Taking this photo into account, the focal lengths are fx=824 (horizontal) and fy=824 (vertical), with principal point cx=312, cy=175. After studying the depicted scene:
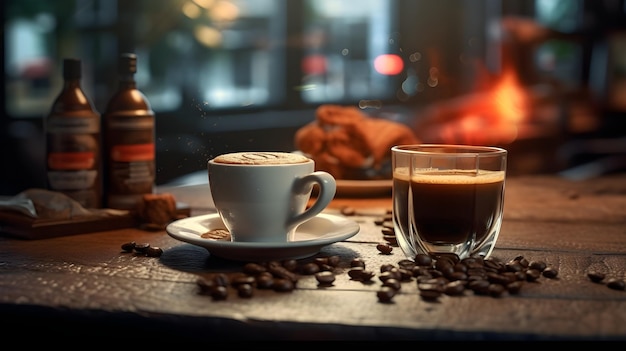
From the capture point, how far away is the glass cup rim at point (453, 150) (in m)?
1.26

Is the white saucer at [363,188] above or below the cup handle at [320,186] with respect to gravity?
below

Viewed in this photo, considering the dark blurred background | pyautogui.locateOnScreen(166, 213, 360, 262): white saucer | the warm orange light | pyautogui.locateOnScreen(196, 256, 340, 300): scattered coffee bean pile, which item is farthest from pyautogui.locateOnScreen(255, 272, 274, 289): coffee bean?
the dark blurred background

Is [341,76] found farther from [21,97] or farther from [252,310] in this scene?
[252,310]

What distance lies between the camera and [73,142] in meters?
1.62

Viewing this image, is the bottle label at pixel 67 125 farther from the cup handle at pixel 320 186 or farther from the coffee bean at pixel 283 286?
the coffee bean at pixel 283 286

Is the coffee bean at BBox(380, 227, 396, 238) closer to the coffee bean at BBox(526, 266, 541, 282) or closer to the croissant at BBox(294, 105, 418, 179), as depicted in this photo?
the coffee bean at BBox(526, 266, 541, 282)

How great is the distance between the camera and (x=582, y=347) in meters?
0.91

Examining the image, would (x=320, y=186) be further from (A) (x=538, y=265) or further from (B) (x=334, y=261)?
(A) (x=538, y=265)

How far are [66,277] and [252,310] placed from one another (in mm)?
329

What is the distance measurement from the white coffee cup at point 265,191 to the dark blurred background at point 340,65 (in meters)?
2.65

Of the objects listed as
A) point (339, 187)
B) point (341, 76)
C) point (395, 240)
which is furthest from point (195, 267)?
point (341, 76)

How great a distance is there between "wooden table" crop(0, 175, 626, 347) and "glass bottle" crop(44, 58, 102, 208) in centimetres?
21

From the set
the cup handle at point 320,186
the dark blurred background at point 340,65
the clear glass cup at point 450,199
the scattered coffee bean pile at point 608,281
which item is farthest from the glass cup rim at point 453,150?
the dark blurred background at point 340,65

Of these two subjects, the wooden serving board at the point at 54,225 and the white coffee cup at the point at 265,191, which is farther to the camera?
the wooden serving board at the point at 54,225
